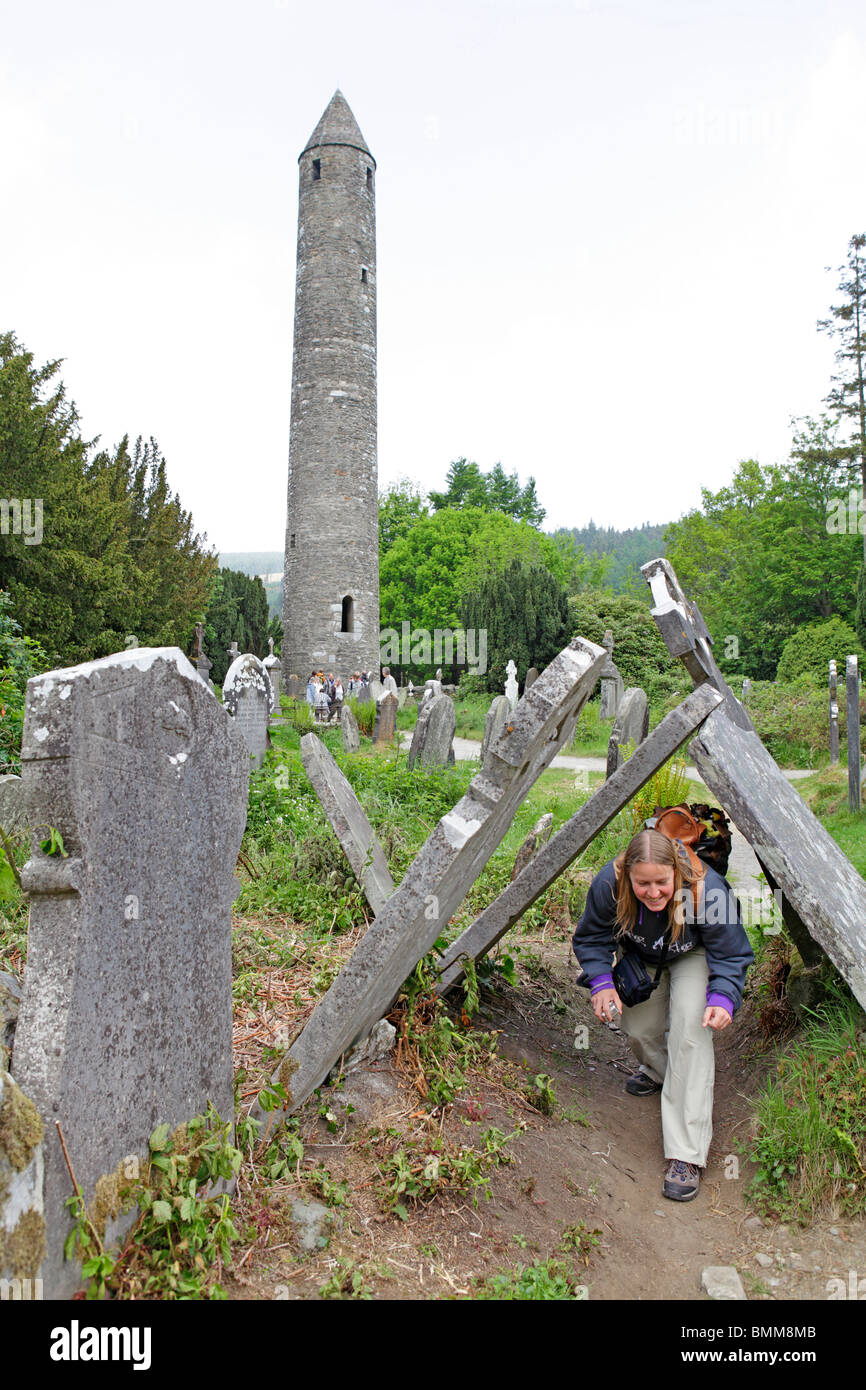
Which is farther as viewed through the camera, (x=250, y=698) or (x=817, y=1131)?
(x=250, y=698)

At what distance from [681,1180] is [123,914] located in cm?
230

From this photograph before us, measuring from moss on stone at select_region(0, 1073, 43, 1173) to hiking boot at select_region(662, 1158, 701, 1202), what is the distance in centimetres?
226

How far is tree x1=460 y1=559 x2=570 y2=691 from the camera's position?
102 ft

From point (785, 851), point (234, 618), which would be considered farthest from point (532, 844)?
point (234, 618)

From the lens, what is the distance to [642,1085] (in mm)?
4008

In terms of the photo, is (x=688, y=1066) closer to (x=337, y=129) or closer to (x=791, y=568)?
(x=337, y=129)

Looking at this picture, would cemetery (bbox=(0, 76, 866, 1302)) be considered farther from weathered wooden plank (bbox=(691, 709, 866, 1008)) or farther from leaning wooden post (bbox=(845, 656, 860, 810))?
leaning wooden post (bbox=(845, 656, 860, 810))

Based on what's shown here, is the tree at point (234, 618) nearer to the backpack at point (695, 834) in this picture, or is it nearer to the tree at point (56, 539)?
the tree at point (56, 539)

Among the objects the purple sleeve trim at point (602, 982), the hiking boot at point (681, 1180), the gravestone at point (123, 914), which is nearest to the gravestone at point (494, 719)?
the purple sleeve trim at point (602, 982)

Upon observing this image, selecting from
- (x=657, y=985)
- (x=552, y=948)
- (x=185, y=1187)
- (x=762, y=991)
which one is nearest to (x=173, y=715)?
(x=185, y=1187)

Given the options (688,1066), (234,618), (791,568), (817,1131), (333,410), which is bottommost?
(817,1131)

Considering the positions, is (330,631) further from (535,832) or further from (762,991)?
(762,991)

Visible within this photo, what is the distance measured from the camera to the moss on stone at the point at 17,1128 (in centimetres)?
204
